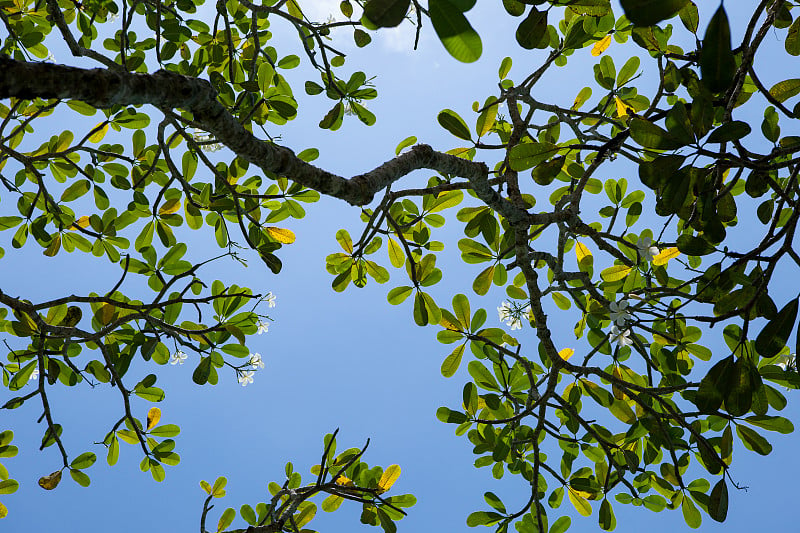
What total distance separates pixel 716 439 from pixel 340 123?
1.94m

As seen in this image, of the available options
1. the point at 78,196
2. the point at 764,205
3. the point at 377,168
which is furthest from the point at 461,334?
the point at 78,196

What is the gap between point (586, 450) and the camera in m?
2.32

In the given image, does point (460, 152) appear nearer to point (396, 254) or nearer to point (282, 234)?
point (396, 254)

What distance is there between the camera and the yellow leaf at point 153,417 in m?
2.33

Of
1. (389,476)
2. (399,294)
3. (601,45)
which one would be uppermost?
(601,45)

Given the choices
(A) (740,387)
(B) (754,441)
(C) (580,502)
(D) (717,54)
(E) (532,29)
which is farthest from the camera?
(C) (580,502)

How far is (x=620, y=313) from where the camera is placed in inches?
67.1

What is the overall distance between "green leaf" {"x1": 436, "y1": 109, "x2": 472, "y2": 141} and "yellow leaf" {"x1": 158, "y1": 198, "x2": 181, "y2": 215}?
1129 mm

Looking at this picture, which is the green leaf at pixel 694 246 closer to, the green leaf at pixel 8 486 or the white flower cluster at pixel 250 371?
the white flower cluster at pixel 250 371

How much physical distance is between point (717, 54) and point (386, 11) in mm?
548

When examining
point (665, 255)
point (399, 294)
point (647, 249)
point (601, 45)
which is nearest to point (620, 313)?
point (647, 249)

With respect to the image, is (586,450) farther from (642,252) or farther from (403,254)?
(403,254)

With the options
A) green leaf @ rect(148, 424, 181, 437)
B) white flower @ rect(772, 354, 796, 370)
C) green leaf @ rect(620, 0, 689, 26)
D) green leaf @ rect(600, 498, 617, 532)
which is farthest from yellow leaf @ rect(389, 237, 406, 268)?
green leaf @ rect(620, 0, 689, 26)

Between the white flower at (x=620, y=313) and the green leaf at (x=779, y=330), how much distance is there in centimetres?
52
